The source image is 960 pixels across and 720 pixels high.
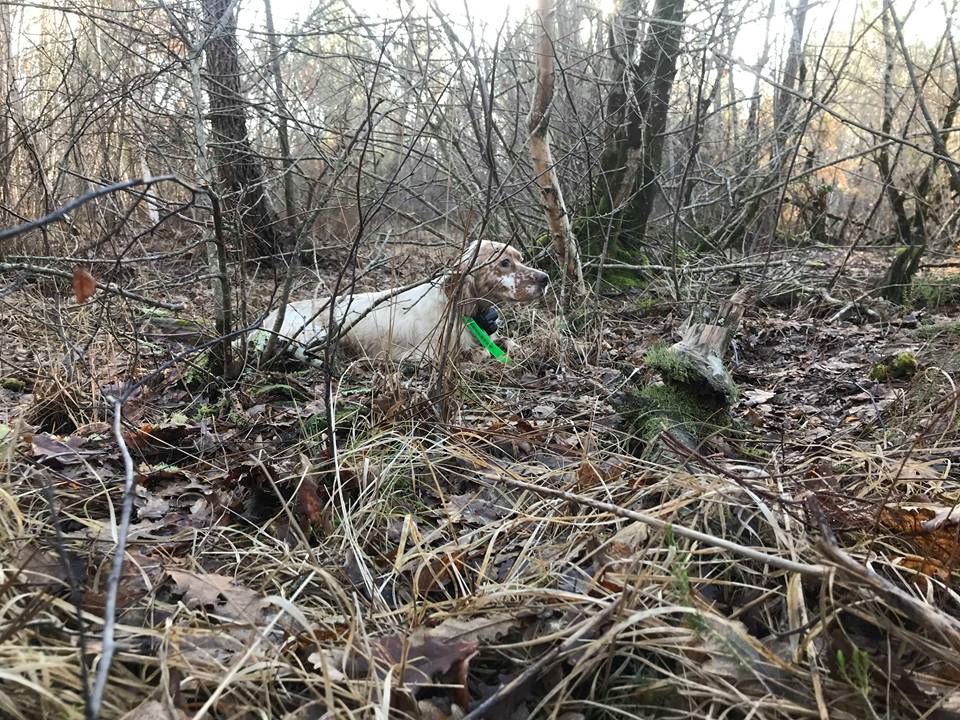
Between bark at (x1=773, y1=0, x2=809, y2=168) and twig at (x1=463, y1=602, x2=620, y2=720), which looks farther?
bark at (x1=773, y1=0, x2=809, y2=168)

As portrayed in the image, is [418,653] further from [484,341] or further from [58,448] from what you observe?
[484,341]

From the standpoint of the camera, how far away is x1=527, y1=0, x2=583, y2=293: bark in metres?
5.14

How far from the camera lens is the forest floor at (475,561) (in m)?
1.31

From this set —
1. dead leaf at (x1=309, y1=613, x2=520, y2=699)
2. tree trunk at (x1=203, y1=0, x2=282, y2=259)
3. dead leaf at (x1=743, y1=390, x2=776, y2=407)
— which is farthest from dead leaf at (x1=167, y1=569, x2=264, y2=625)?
dead leaf at (x1=743, y1=390, x2=776, y2=407)

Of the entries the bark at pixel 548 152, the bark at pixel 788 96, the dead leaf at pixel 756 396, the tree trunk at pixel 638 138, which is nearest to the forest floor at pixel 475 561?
the dead leaf at pixel 756 396

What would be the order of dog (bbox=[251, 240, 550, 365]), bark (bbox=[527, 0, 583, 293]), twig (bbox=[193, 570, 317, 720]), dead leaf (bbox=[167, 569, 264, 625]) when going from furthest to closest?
1. bark (bbox=[527, 0, 583, 293])
2. dog (bbox=[251, 240, 550, 365])
3. dead leaf (bbox=[167, 569, 264, 625])
4. twig (bbox=[193, 570, 317, 720])

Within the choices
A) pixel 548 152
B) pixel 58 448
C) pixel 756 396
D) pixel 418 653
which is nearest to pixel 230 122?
pixel 548 152

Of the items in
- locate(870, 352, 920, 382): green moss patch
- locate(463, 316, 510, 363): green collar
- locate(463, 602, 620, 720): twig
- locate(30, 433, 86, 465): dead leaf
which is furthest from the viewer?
locate(463, 316, 510, 363): green collar

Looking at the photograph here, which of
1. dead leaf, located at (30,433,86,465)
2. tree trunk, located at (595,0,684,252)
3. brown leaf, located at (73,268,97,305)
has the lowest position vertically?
dead leaf, located at (30,433,86,465)

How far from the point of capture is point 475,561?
1814mm

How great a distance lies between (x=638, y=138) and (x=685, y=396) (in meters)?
4.82

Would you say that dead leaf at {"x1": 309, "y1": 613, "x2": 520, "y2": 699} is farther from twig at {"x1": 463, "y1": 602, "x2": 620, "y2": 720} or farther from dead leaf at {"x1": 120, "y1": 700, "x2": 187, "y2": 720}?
dead leaf at {"x1": 120, "y1": 700, "x2": 187, "y2": 720}

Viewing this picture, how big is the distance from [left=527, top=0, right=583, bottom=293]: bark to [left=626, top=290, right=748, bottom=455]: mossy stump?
251 cm

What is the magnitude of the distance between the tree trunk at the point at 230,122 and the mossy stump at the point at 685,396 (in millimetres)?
1929
